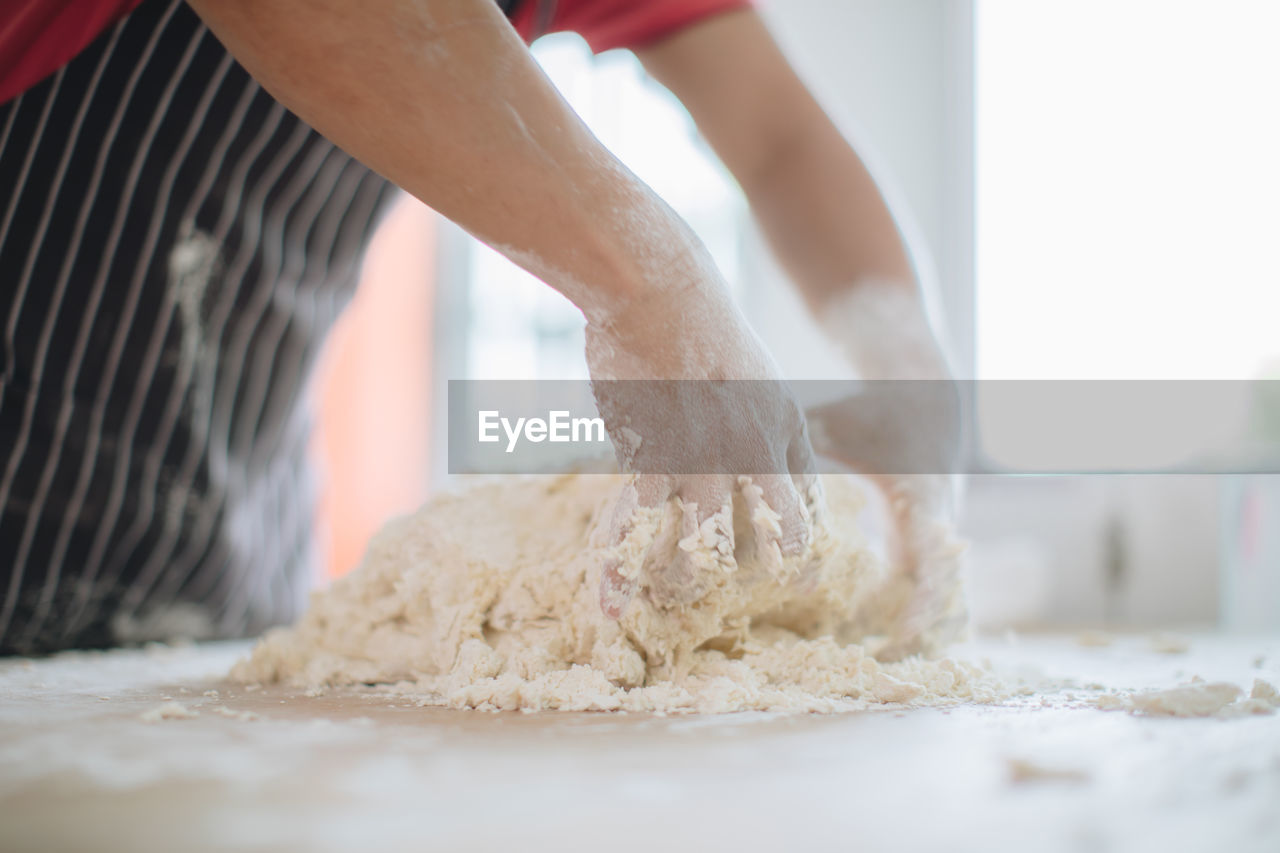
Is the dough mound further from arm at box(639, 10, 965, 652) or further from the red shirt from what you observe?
the red shirt

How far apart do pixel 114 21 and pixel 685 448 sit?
71cm

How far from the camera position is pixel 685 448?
0.56m

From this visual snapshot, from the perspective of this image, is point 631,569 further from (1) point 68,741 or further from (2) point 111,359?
(2) point 111,359

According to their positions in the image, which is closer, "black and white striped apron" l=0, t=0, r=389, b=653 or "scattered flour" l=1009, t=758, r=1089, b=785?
"scattered flour" l=1009, t=758, r=1089, b=785

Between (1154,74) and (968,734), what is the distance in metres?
2.42

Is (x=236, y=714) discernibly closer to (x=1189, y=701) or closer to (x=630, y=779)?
(x=630, y=779)

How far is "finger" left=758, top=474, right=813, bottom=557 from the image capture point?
1.86 feet

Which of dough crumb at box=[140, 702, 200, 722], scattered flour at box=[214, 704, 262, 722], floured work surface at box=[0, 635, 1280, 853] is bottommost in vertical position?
scattered flour at box=[214, 704, 262, 722]

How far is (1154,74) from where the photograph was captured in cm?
A: 225

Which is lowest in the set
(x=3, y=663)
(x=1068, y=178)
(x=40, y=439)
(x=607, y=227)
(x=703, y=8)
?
(x=3, y=663)

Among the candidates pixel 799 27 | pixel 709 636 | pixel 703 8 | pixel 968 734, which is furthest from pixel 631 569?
pixel 799 27

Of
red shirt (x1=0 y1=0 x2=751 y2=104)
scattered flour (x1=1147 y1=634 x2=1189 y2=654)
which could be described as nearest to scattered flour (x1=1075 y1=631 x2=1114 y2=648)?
scattered flour (x1=1147 y1=634 x2=1189 y2=654)

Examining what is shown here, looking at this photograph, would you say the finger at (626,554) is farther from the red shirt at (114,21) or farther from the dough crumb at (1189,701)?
the red shirt at (114,21)

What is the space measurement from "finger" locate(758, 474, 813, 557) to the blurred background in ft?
1.45
